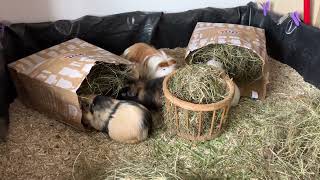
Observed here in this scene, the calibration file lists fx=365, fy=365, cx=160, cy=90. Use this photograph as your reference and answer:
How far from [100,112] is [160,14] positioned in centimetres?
103

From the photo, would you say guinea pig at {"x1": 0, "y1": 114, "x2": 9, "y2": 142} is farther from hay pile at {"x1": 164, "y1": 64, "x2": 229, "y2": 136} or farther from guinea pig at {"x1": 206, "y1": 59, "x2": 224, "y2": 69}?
guinea pig at {"x1": 206, "y1": 59, "x2": 224, "y2": 69}

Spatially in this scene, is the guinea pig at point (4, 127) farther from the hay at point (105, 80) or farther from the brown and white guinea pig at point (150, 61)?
the brown and white guinea pig at point (150, 61)

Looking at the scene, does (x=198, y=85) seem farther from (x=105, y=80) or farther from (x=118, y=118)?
(x=105, y=80)

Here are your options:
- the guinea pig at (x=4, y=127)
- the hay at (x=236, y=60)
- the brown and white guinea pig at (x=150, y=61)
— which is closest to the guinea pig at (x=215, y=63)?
the hay at (x=236, y=60)

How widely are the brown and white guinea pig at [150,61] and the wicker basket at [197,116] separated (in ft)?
0.99

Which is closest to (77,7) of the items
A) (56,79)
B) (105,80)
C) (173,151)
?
(105,80)

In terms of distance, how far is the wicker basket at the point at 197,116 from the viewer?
163 centimetres

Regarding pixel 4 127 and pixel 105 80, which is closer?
pixel 4 127

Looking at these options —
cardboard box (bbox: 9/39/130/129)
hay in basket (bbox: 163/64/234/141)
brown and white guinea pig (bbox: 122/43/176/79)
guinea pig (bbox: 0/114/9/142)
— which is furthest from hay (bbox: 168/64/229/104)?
guinea pig (bbox: 0/114/9/142)

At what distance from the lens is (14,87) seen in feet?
6.93

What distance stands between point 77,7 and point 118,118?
99cm

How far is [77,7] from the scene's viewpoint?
93.7 inches

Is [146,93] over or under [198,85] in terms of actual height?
under

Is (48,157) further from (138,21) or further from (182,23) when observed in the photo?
(182,23)
